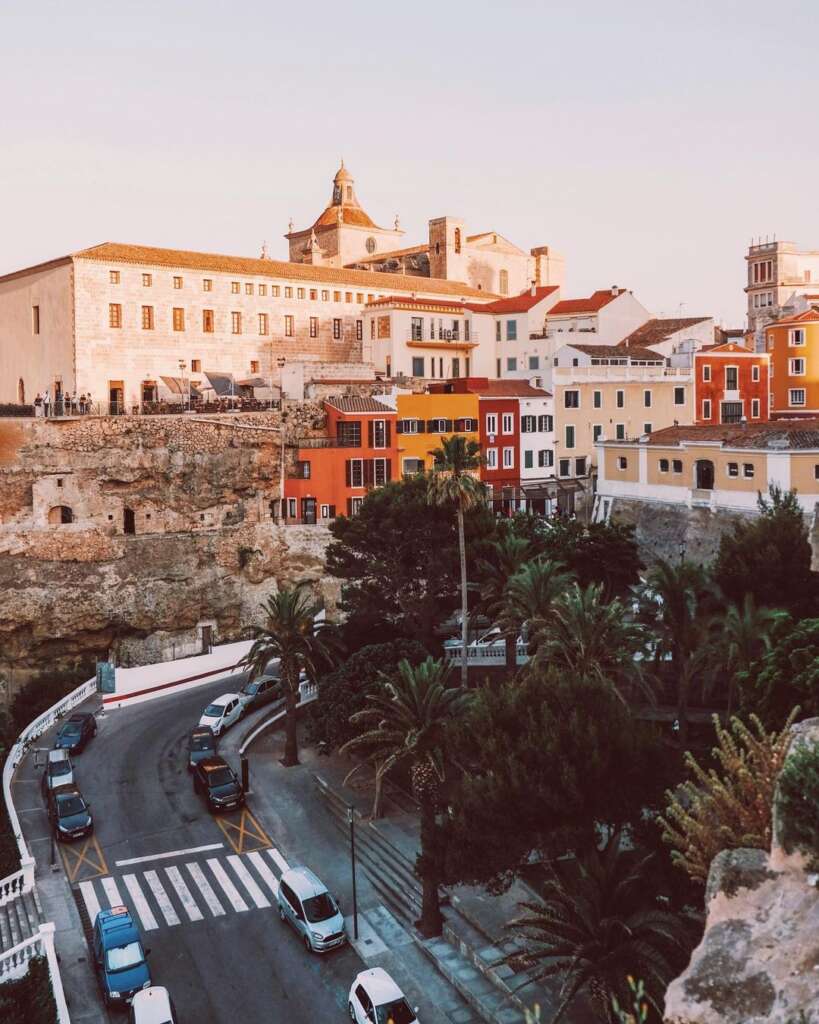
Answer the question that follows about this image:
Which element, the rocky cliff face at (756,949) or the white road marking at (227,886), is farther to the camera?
the white road marking at (227,886)

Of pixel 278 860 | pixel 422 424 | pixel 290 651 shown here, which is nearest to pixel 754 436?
pixel 422 424

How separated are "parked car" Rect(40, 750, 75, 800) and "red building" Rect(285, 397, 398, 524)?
28.0 metres

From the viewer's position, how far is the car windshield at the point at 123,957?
79.5 feet

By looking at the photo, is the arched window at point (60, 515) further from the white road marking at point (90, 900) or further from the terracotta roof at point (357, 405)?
the white road marking at point (90, 900)

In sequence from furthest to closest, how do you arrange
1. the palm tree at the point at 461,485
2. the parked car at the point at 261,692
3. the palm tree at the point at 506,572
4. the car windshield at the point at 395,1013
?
the parked car at the point at 261,692
the palm tree at the point at 461,485
the palm tree at the point at 506,572
the car windshield at the point at 395,1013

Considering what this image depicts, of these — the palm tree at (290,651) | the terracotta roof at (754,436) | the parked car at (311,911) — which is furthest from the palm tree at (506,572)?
the terracotta roof at (754,436)

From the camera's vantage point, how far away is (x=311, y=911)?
26.5 metres

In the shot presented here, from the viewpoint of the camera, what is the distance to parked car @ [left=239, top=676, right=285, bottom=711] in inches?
1797

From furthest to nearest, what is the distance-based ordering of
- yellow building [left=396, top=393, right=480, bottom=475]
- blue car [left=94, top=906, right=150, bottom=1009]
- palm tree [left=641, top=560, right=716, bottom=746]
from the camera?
yellow building [left=396, top=393, right=480, bottom=475] < palm tree [left=641, top=560, right=716, bottom=746] < blue car [left=94, top=906, right=150, bottom=1009]

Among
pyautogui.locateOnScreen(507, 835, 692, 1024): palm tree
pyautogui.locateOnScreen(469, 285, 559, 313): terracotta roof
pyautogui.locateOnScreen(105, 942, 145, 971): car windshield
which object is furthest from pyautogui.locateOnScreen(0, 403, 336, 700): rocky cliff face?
pyautogui.locateOnScreen(507, 835, 692, 1024): palm tree

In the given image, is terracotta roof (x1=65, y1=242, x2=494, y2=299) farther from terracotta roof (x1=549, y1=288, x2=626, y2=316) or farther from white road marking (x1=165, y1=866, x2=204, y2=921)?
white road marking (x1=165, y1=866, x2=204, y2=921)

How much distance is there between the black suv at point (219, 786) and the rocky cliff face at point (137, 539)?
2612 cm

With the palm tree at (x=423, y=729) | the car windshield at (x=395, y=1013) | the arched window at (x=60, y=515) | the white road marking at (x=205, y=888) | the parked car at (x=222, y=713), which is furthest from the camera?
the arched window at (x=60, y=515)

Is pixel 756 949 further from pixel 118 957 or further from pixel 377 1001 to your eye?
pixel 118 957
